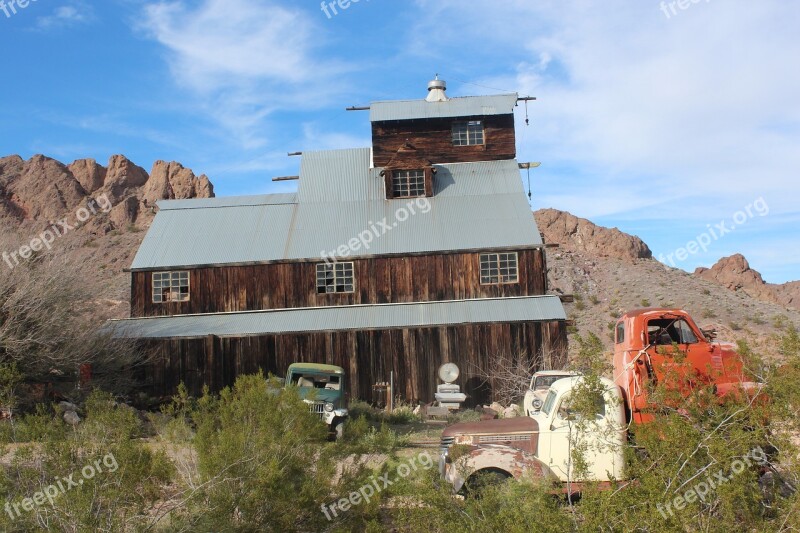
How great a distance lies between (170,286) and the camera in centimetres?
2709

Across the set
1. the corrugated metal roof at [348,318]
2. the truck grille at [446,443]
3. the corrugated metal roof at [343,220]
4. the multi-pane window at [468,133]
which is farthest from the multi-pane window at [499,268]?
the truck grille at [446,443]

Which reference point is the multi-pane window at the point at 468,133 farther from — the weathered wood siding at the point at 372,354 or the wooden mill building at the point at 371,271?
the weathered wood siding at the point at 372,354

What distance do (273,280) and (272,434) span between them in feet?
60.4

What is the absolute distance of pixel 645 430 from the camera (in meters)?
8.20

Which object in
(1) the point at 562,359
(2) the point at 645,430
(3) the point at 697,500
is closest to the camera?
(3) the point at 697,500

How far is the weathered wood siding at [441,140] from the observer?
105 ft

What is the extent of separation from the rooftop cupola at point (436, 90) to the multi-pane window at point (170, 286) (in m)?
14.6

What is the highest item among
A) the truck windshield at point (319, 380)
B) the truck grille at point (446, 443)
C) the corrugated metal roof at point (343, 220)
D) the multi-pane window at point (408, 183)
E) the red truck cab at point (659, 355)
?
the multi-pane window at point (408, 183)

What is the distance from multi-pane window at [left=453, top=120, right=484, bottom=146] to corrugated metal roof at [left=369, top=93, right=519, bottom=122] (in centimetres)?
44

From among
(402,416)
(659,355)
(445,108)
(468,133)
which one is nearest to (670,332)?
(659,355)

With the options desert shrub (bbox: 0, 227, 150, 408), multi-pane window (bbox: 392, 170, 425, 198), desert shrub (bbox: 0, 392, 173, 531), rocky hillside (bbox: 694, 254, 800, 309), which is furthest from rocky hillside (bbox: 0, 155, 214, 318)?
desert shrub (bbox: 0, 392, 173, 531)

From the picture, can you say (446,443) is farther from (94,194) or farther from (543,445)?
(94,194)

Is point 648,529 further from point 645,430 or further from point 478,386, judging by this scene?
point 478,386

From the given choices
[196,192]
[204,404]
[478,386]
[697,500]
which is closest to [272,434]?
[204,404]
